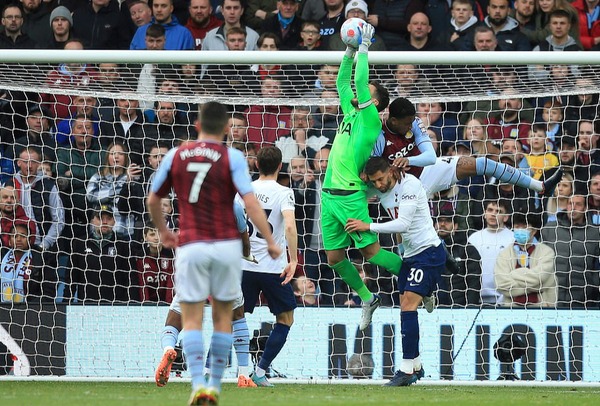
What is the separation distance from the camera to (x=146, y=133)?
504 inches

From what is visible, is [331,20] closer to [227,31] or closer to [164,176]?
[227,31]

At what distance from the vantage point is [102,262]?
490 inches

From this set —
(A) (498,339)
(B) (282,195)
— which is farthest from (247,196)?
(A) (498,339)

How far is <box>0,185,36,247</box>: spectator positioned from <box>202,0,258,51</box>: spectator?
376 cm

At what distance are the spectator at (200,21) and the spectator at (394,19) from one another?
2272 millimetres

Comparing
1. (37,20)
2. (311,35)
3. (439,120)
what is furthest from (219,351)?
(37,20)

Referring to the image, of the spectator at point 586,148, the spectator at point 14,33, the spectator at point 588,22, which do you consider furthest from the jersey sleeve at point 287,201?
the spectator at point 14,33

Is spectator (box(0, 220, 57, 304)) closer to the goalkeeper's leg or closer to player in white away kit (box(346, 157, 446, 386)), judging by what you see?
the goalkeeper's leg

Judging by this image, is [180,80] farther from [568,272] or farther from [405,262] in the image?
[568,272]

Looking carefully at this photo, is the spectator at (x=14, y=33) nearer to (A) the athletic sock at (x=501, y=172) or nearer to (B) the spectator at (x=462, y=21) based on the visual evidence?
(B) the spectator at (x=462, y=21)

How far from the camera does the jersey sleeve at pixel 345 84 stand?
10227mm

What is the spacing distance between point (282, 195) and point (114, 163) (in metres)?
3.15

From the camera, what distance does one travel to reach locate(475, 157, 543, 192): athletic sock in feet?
36.6

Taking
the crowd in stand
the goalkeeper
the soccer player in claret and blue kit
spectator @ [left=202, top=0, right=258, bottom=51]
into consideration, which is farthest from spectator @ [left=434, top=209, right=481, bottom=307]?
the soccer player in claret and blue kit
